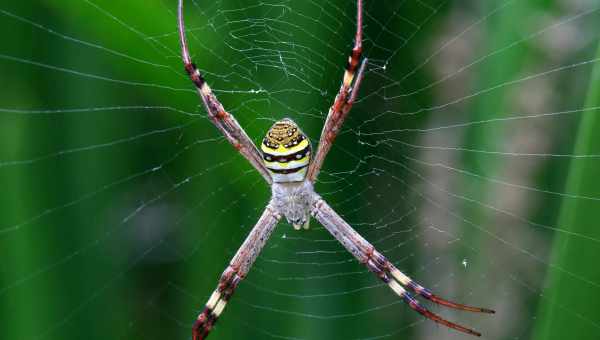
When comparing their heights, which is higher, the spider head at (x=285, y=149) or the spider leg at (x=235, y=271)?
the spider head at (x=285, y=149)

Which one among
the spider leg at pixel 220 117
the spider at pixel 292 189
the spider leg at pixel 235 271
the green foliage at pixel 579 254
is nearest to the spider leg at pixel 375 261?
the spider at pixel 292 189

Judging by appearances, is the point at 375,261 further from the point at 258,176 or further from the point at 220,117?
the point at 220,117

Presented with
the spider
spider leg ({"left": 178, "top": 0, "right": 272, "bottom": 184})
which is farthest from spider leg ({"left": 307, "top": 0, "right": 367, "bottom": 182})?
spider leg ({"left": 178, "top": 0, "right": 272, "bottom": 184})

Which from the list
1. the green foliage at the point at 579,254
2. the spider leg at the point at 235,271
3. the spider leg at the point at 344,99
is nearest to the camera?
the green foliage at the point at 579,254

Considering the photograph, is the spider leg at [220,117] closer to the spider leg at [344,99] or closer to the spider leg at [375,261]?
the spider leg at [344,99]

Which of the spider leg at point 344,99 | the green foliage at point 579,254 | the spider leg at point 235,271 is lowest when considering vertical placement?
the spider leg at point 235,271

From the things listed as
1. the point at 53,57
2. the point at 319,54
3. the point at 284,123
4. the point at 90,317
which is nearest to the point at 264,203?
the point at 284,123

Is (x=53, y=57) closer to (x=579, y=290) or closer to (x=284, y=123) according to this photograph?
(x=284, y=123)
